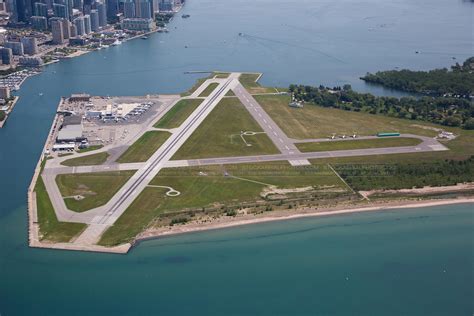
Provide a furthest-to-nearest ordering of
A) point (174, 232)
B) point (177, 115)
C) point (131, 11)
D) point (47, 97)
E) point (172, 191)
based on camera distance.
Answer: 1. point (131, 11)
2. point (47, 97)
3. point (177, 115)
4. point (172, 191)
5. point (174, 232)

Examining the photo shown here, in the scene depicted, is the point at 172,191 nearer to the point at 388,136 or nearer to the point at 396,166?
the point at 396,166

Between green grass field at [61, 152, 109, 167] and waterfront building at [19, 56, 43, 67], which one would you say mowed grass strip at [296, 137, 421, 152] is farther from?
waterfront building at [19, 56, 43, 67]

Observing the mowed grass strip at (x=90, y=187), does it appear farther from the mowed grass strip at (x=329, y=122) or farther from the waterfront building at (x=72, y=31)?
the waterfront building at (x=72, y=31)

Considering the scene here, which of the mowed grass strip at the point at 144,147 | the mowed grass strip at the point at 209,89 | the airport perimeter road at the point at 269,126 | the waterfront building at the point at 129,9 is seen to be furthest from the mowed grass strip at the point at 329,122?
the waterfront building at the point at 129,9

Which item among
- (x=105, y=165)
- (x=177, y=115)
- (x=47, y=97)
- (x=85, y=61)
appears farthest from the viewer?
(x=85, y=61)

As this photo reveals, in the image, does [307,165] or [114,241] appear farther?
[307,165]

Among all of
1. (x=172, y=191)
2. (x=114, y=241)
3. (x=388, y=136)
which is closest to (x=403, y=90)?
(x=388, y=136)

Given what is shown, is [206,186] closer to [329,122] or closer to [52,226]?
[52,226]

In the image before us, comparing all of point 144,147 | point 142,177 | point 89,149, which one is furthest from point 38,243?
point 144,147

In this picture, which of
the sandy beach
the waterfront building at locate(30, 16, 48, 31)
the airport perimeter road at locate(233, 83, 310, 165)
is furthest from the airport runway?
the waterfront building at locate(30, 16, 48, 31)
